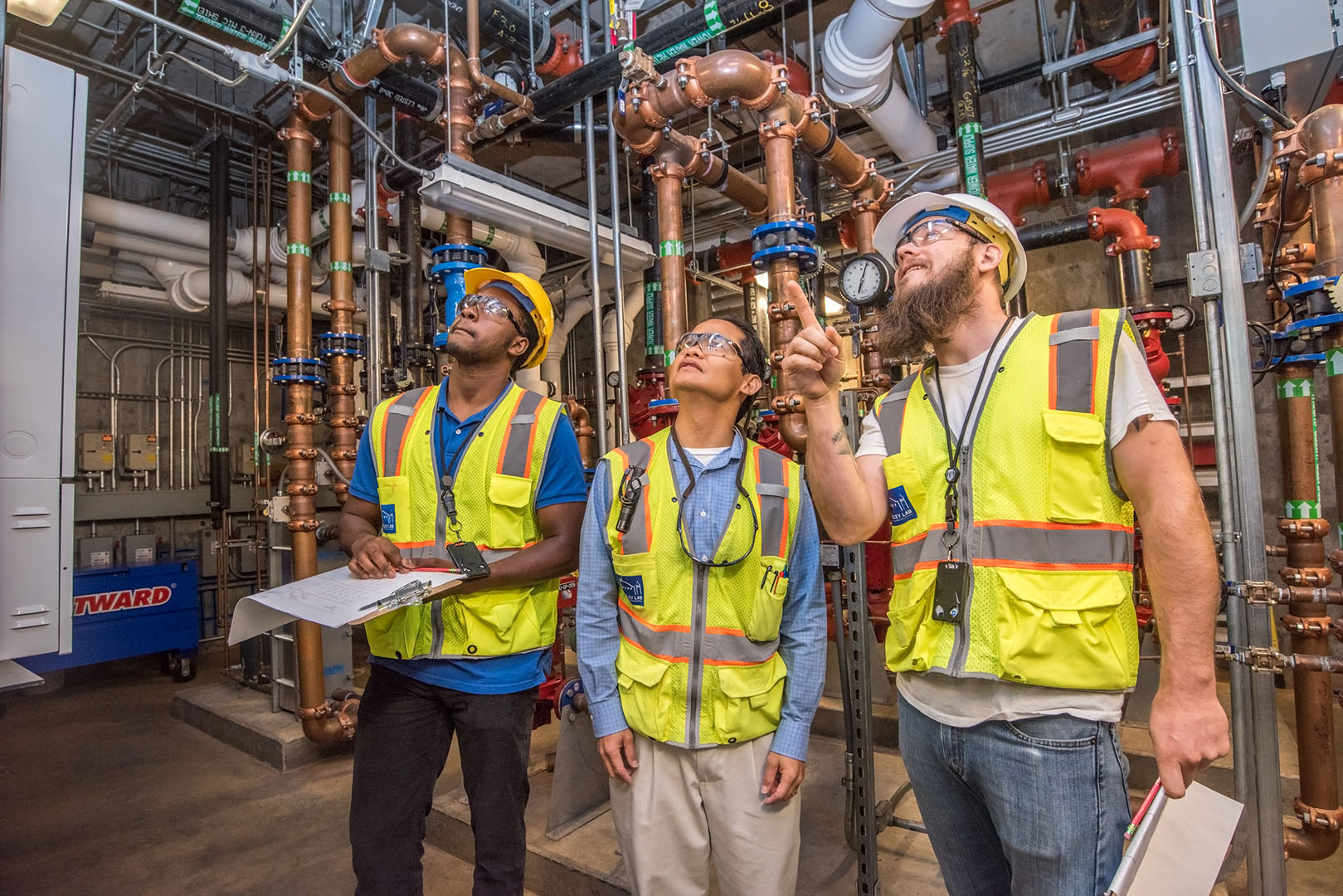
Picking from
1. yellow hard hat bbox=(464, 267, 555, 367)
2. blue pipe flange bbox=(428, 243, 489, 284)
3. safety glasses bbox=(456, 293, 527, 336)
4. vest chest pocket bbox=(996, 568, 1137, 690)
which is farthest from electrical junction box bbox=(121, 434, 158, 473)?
vest chest pocket bbox=(996, 568, 1137, 690)

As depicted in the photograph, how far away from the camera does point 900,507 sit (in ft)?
4.67

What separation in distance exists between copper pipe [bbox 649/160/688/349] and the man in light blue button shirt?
4.61 ft

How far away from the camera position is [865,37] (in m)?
3.51

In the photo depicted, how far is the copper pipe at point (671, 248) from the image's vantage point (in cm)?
318

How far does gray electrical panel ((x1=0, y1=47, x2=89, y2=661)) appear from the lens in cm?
130

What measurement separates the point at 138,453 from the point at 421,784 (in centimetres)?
724

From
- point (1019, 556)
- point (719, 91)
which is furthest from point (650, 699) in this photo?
point (719, 91)

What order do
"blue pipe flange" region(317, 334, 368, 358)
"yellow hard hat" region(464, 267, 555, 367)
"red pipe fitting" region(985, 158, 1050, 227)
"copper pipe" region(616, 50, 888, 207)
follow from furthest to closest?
"red pipe fitting" region(985, 158, 1050, 227) < "blue pipe flange" region(317, 334, 368, 358) < "copper pipe" region(616, 50, 888, 207) < "yellow hard hat" region(464, 267, 555, 367)

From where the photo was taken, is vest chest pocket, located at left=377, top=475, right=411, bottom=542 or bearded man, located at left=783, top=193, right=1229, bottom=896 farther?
vest chest pocket, located at left=377, top=475, right=411, bottom=542

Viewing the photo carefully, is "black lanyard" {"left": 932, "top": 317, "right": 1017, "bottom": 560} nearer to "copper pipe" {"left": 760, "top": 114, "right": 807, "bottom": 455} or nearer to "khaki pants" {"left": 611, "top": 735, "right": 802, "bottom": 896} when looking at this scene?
"khaki pants" {"left": 611, "top": 735, "right": 802, "bottom": 896}

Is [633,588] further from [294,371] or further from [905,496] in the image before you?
[294,371]

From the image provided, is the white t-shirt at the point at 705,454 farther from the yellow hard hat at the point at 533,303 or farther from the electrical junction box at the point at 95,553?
the electrical junction box at the point at 95,553

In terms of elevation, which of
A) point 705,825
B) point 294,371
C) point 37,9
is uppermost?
point 37,9

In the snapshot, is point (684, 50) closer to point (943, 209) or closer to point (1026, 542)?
point (943, 209)
